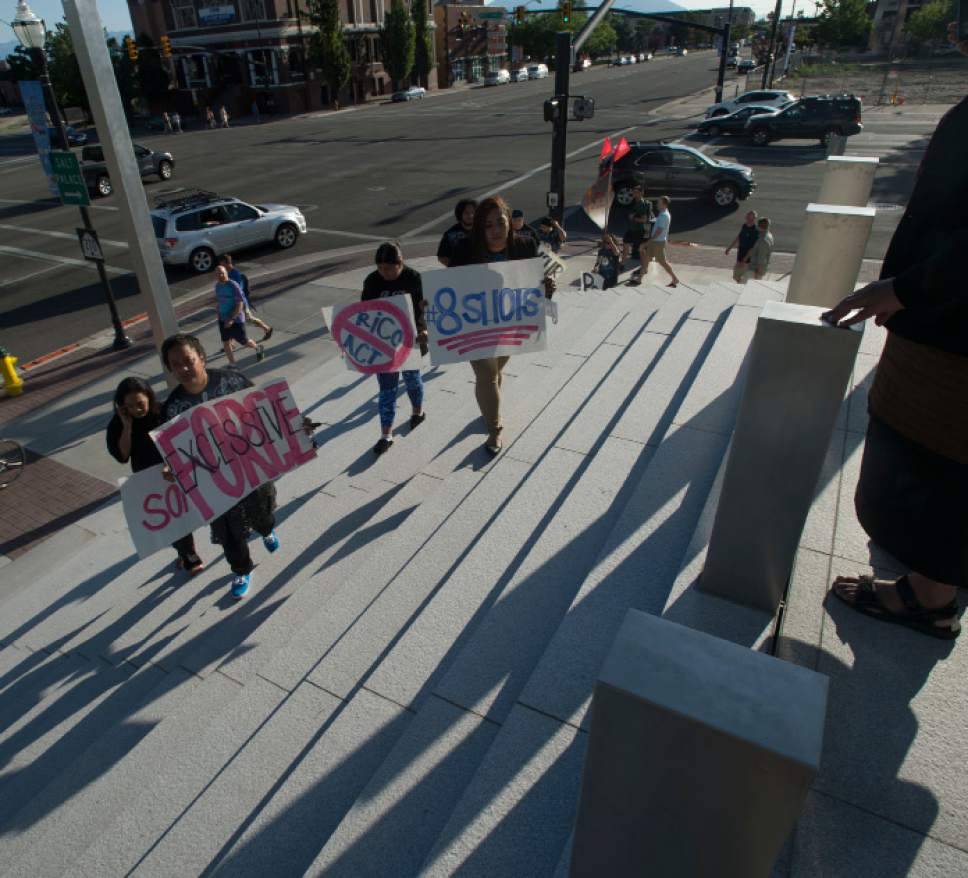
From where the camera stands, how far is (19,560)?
650 cm

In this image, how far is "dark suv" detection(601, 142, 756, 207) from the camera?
18781 millimetres

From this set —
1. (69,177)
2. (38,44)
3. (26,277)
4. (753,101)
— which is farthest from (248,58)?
(69,177)

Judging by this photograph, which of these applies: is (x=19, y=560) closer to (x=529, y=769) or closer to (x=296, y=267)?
(x=529, y=769)

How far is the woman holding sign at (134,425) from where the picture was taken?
423 centimetres

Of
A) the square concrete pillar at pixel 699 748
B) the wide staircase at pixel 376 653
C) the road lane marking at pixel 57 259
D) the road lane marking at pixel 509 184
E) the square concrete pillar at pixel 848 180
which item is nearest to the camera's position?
the square concrete pillar at pixel 699 748

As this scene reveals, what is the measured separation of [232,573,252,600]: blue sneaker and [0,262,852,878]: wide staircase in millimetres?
124

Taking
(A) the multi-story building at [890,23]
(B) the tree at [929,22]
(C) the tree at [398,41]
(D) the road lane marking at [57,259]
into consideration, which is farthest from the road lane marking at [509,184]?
(A) the multi-story building at [890,23]

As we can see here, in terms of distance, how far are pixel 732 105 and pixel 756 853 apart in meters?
35.7

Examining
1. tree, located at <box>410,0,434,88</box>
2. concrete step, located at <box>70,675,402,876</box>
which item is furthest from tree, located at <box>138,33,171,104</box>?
concrete step, located at <box>70,675,402,876</box>

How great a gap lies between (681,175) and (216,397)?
18.0 metres

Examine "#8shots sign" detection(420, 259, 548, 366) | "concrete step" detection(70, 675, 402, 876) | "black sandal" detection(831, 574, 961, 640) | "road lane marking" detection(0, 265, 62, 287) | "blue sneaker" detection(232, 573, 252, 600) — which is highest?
"#8shots sign" detection(420, 259, 548, 366)

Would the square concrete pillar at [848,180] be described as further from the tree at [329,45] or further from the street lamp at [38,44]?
the tree at [329,45]

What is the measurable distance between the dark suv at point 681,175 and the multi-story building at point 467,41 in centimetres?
5785

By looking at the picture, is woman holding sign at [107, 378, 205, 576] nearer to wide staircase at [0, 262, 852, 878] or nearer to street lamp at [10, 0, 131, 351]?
wide staircase at [0, 262, 852, 878]
